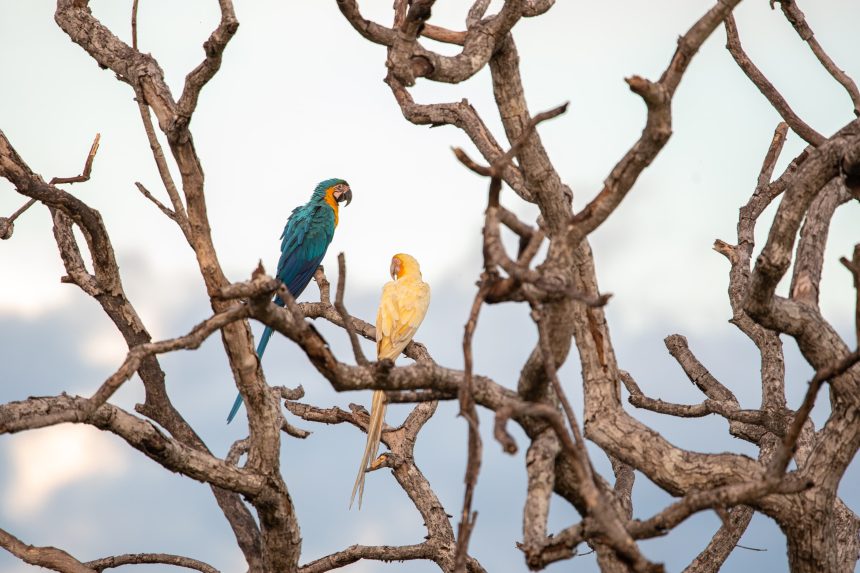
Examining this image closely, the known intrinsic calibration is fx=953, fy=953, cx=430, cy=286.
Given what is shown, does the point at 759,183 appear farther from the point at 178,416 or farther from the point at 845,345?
the point at 178,416

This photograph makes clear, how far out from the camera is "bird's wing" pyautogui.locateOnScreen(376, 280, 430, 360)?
6.51 meters

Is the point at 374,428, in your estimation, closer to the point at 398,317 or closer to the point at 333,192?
the point at 398,317

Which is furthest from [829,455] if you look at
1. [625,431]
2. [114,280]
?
[114,280]

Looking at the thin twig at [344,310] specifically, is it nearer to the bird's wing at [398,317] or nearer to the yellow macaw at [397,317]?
the yellow macaw at [397,317]

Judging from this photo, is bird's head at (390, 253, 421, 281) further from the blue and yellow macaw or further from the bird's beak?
the bird's beak

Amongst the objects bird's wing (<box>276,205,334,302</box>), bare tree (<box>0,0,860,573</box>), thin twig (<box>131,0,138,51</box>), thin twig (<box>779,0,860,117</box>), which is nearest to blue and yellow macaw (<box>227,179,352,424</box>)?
bird's wing (<box>276,205,334,302</box>)

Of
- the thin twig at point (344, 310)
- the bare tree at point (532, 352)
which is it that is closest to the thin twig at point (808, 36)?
the bare tree at point (532, 352)

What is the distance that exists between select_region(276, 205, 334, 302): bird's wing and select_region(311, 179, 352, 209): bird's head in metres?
0.53

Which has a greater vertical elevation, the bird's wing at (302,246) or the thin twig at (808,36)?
the bird's wing at (302,246)

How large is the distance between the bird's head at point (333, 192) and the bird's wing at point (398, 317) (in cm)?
299

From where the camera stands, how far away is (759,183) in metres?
7.14

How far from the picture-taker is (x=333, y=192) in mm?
9633

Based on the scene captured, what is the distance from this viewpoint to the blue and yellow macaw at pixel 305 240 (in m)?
8.11

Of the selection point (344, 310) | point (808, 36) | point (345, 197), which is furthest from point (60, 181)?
point (808, 36)
